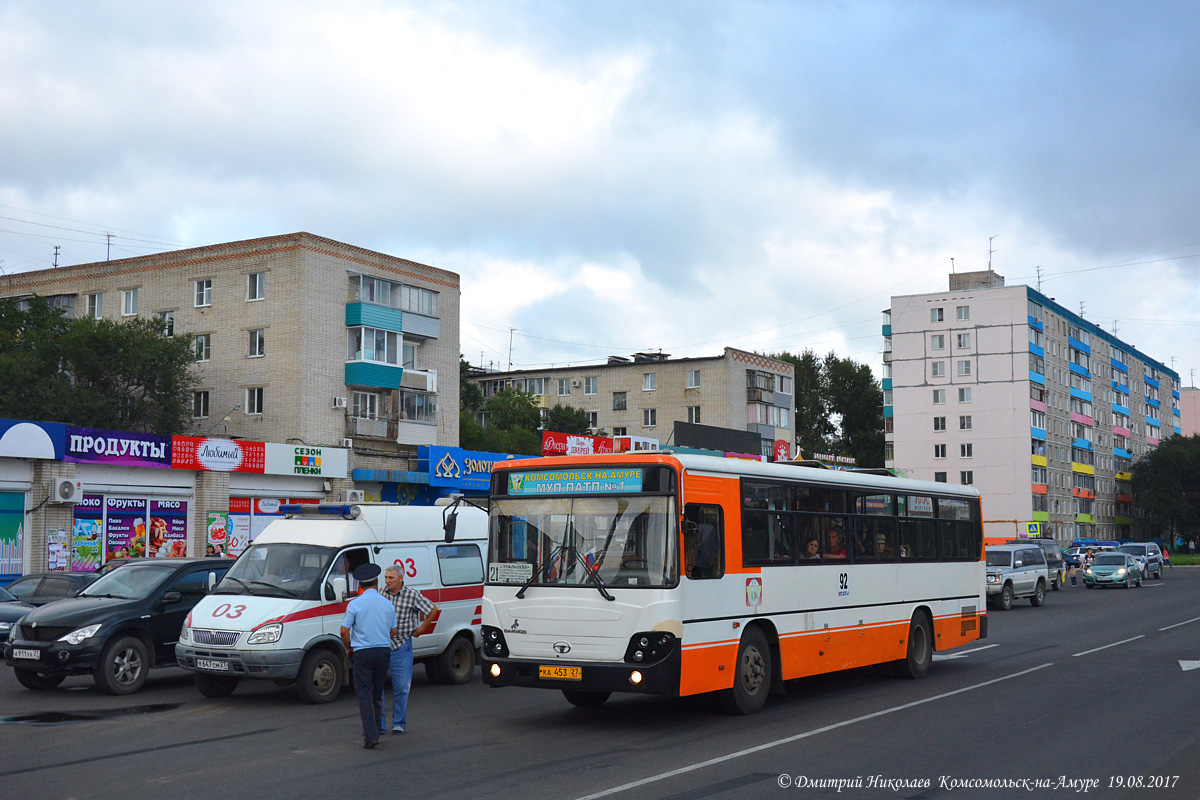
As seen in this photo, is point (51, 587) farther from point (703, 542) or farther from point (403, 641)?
point (703, 542)

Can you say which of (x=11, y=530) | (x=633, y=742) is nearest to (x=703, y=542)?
(x=633, y=742)

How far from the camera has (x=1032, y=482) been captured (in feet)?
310

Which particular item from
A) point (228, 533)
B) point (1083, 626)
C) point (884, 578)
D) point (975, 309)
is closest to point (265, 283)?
point (228, 533)

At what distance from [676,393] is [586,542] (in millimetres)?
67507

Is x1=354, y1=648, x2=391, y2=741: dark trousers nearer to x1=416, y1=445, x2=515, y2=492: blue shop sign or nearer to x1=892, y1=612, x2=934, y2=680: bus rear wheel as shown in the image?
x1=892, y1=612, x2=934, y2=680: bus rear wheel

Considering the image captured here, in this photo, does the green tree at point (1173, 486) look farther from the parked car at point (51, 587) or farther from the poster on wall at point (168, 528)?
the parked car at point (51, 587)

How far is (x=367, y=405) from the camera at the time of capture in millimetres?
48219

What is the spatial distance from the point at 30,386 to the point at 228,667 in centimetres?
3375

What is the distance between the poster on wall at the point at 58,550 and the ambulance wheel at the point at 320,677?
20.1 m

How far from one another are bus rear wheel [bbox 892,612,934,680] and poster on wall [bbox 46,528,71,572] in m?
23.8

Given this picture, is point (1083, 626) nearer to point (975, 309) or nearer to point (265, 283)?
point (265, 283)

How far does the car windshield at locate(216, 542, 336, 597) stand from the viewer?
14.4m

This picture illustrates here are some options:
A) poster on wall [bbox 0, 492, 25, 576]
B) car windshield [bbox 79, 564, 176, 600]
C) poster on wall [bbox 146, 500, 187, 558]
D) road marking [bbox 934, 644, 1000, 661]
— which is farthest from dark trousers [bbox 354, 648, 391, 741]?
poster on wall [bbox 146, 500, 187, 558]

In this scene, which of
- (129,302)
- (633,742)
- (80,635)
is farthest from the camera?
(129,302)
